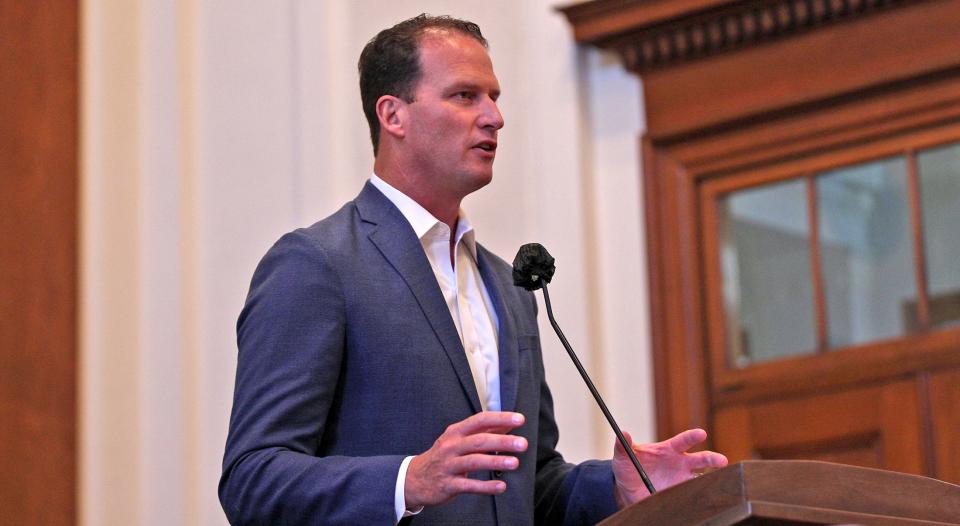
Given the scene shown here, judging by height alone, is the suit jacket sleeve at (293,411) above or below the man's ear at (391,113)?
below

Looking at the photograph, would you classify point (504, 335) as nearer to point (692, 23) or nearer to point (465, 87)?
point (465, 87)

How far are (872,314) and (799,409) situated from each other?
1.09 ft

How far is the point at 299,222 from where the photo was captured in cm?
378

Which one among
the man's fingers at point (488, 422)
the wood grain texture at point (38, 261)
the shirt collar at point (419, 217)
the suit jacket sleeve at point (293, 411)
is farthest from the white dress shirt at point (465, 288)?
the wood grain texture at point (38, 261)

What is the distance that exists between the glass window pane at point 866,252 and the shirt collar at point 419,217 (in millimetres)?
1862

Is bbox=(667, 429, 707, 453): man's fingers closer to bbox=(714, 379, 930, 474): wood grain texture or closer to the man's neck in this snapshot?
the man's neck

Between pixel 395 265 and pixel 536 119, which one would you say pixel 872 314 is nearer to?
pixel 536 119

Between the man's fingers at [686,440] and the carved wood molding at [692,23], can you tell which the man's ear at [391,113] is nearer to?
the man's fingers at [686,440]

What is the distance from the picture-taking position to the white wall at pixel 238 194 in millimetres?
3371

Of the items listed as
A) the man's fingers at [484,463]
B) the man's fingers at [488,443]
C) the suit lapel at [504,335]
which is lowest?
the man's fingers at [484,463]

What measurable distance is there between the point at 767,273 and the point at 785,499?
2.57m

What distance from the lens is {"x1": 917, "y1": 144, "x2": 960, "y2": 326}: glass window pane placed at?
12.8 feet

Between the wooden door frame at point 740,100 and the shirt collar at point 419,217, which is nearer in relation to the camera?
the shirt collar at point 419,217

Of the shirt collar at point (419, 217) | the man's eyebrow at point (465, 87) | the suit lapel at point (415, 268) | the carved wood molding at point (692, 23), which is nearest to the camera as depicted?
the suit lapel at point (415, 268)
